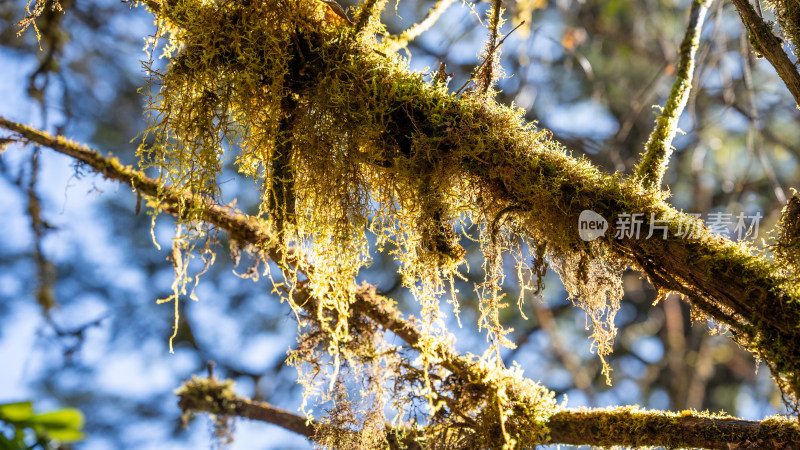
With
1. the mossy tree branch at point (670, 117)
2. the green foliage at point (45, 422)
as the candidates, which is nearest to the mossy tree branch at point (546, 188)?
the mossy tree branch at point (670, 117)

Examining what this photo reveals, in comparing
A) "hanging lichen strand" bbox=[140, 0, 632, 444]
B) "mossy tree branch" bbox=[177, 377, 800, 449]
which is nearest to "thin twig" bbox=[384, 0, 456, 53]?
"hanging lichen strand" bbox=[140, 0, 632, 444]

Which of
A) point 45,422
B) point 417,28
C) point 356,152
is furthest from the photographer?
point 417,28

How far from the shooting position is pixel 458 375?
1.20 m

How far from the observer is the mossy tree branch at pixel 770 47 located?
877mm

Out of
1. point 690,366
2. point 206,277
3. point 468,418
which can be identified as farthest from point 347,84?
point 690,366

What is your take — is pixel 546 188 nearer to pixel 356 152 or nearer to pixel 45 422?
pixel 356 152

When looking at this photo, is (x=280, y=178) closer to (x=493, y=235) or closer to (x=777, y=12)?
(x=493, y=235)

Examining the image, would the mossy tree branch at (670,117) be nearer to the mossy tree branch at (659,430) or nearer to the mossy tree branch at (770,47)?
the mossy tree branch at (770,47)

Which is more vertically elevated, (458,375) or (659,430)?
(458,375)

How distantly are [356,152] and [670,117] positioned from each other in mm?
658

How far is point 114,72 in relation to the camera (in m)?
Result: 3.57

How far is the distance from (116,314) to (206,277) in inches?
22.6

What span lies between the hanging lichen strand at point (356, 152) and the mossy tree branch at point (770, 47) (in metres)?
0.32

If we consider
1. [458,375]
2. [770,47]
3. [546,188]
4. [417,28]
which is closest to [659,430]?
[458,375]
